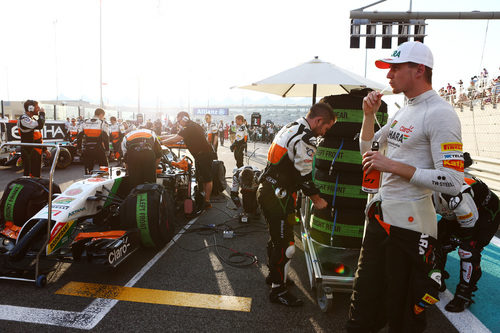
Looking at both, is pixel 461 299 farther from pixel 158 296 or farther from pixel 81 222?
pixel 81 222

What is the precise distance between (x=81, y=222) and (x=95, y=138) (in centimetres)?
466

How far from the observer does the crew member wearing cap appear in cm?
159

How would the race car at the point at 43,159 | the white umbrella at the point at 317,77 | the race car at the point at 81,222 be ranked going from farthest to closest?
the race car at the point at 43,159
the white umbrella at the point at 317,77
the race car at the point at 81,222

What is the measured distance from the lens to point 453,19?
28.4ft

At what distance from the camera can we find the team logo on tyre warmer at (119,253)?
312 cm

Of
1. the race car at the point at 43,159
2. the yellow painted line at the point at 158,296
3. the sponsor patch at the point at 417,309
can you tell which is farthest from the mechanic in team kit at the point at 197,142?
the race car at the point at 43,159

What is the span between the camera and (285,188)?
3000mm

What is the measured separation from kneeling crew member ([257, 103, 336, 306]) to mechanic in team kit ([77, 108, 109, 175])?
6.35 m

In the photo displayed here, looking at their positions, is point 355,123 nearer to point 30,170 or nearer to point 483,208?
point 483,208

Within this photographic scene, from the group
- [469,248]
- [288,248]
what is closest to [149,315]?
[288,248]

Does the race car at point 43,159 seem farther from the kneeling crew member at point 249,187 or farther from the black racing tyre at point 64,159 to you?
the kneeling crew member at point 249,187

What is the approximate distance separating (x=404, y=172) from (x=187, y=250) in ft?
11.0

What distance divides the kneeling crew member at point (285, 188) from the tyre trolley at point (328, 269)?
270 mm

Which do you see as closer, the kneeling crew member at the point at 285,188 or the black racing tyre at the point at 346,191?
the kneeling crew member at the point at 285,188
